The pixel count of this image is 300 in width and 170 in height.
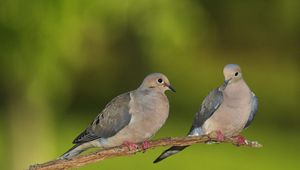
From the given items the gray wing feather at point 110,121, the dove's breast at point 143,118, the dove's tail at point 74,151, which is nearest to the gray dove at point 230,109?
the dove's breast at point 143,118

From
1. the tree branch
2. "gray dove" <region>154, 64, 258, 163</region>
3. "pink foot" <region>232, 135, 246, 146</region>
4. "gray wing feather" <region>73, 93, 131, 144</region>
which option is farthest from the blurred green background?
the tree branch

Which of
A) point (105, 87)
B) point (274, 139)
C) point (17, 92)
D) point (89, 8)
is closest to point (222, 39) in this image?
point (105, 87)

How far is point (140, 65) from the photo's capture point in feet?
107

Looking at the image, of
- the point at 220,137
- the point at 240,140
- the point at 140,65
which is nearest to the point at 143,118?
the point at 220,137

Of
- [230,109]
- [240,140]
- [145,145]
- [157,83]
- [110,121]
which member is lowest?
[240,140]

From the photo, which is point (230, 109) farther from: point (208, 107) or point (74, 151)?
point (74, 151)

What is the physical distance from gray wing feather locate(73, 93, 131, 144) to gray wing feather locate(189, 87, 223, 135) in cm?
55

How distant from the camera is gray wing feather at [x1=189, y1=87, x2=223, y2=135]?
622cm

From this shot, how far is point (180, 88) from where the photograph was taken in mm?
35000

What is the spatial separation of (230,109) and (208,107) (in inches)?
13.0

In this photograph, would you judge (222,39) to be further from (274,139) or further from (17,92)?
(17,92)

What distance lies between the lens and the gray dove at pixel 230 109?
230 inches

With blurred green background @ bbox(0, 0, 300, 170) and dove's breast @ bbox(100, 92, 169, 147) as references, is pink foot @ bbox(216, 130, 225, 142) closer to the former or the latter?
dove's breast @ bbox(100, 92, 169, 147)

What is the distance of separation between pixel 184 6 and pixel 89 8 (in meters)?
1.56
